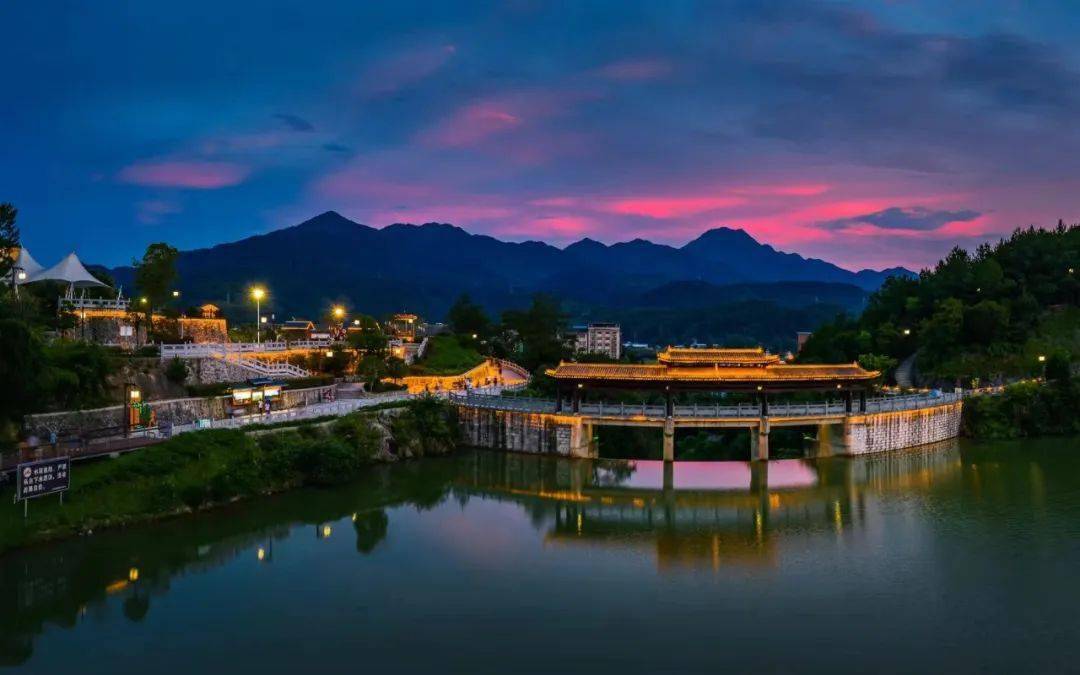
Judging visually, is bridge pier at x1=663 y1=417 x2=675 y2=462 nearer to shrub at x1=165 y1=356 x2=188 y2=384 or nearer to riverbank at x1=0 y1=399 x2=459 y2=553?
riverbank at x1=0 y1=399 x2=459 y2=553

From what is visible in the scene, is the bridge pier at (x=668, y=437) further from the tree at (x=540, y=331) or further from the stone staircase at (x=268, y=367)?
the tree at (x=540, y=331)

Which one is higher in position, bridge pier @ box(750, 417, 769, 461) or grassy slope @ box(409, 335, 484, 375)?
grassy slope @ box(409, 335, 484, 375)

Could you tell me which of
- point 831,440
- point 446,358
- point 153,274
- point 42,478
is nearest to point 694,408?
point 831,440

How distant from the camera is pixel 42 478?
85.6 ft

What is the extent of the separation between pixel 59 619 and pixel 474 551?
13167 mm

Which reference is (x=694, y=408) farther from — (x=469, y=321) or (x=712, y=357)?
(x=469, y=321)

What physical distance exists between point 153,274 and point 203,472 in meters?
25.8

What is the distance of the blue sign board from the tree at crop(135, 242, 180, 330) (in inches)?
1040

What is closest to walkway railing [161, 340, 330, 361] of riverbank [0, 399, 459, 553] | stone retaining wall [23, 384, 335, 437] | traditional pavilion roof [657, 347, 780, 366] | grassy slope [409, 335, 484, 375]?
stone retaining wall [23, 384, 335, 437]

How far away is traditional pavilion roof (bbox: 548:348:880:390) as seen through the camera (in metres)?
41.7

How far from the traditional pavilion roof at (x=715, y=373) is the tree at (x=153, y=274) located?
29007 mm

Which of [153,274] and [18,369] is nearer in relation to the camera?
[18,369]

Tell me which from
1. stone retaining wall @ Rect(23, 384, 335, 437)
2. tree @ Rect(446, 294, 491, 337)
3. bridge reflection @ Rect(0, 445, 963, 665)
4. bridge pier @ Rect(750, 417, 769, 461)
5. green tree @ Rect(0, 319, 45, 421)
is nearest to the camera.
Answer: bridge reflection @ Rect(0, 445, 963, 665)

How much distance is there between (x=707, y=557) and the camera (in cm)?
2767
